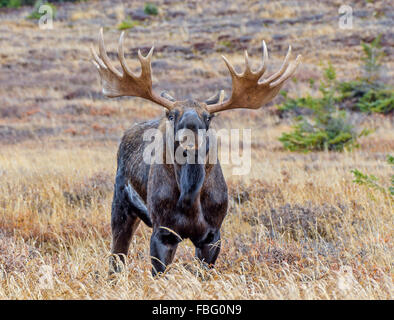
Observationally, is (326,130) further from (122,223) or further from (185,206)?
(185,206)

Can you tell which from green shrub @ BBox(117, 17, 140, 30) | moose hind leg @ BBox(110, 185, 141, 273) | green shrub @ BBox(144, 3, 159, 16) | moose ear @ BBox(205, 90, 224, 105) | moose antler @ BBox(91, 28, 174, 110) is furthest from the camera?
green shrub @ BBox(144, 3, 159, 16)

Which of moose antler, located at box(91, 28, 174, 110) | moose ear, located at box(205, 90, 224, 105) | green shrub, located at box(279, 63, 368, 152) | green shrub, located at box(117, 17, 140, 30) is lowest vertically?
green shrub, located at box(279, 63, 368, 152)

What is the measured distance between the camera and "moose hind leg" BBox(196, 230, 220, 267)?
15.5 feet

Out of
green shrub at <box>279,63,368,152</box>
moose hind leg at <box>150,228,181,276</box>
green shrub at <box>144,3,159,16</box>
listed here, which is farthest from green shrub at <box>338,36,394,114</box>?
green shrub at <box>144,3,159,16</box>

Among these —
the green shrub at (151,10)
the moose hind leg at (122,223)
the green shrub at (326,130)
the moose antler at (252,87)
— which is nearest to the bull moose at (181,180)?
the moose antler at (252,87)

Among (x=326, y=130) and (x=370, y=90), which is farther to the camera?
(x=370, y=90)

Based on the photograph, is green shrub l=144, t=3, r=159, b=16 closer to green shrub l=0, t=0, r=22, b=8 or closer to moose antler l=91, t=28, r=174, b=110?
green shrub l=0, t=0, r=22, b=8

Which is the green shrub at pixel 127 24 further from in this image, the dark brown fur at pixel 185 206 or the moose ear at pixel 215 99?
the dark brown fur at pixel 185 206

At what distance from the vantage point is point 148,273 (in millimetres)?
4238

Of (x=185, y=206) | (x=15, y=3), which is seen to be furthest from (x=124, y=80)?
(x=15, y=3)

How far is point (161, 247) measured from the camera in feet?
15.2

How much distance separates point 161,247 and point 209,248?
0.38 m

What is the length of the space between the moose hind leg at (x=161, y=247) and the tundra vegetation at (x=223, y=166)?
121mm

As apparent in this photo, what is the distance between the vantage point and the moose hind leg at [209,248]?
4.72m
